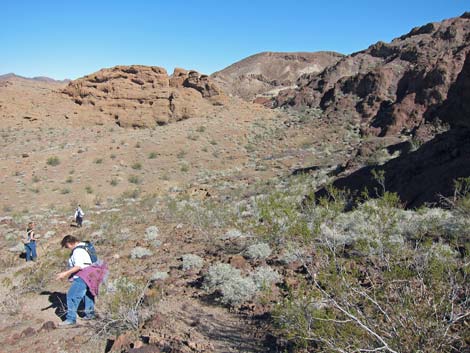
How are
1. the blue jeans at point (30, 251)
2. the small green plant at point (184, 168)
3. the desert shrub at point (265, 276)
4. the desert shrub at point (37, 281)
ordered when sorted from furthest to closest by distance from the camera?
the small green plant at point (184, 168), the blue jeans at point (30, 251), the desert shrub at point (37, 281), the desert shrub at point (265, 276)

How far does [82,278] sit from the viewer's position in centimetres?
484

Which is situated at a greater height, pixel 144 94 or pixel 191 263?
pixel 144 94

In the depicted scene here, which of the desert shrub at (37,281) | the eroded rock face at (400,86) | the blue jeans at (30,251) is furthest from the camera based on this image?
the eroded rock face at (400,86)

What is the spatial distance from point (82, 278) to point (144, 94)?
28072mm

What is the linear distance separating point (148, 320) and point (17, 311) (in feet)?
8.10

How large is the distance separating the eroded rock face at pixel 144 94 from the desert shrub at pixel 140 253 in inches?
876

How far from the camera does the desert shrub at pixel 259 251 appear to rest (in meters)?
6.38

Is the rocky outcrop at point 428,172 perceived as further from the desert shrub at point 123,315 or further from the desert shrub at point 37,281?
the desert shrub at point 37,281

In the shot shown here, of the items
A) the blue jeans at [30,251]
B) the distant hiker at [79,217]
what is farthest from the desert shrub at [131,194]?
the blue jeans at [30,251]

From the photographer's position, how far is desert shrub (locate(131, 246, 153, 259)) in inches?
303

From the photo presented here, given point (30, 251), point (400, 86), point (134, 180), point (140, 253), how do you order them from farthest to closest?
point (400, 86), point (134, 180), point (30, 251), point (140, 253)

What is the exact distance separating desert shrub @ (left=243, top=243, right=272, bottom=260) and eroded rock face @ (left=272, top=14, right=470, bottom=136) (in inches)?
458

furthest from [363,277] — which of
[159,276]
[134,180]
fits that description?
[134,180]

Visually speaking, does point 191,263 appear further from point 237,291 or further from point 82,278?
point 82,278
